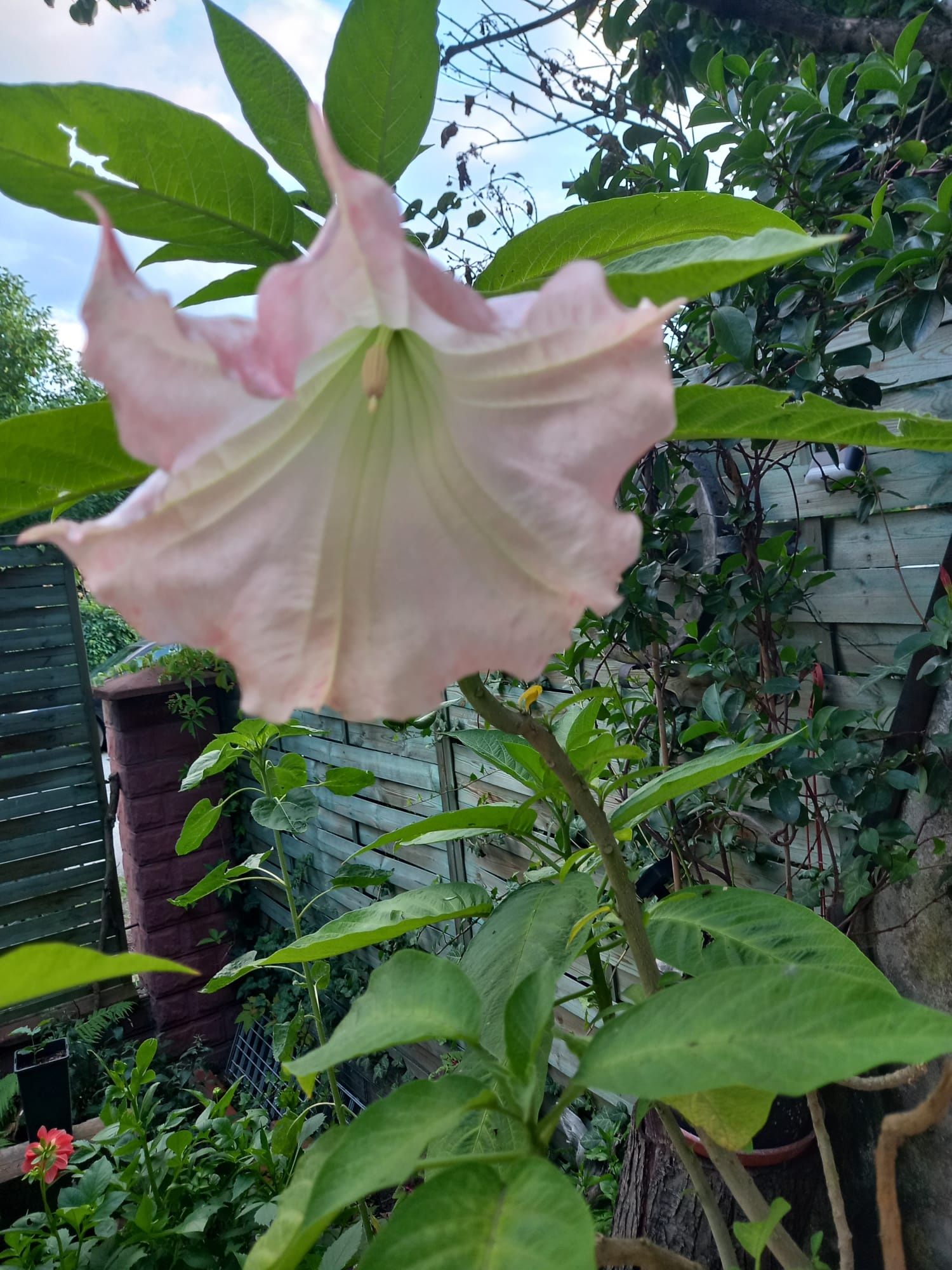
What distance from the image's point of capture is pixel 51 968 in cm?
26

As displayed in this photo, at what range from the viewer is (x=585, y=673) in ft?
5.46

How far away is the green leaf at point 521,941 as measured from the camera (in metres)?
0.43

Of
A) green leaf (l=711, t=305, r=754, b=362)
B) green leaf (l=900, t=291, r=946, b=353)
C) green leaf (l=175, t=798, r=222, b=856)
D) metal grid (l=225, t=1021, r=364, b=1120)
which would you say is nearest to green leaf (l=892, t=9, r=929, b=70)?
green leaf (l=900, t=291, r=946, b=353)

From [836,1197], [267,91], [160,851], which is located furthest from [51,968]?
[160,851]

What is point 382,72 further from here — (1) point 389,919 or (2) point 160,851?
(2) point 160,851

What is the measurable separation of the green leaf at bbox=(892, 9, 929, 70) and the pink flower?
884mm

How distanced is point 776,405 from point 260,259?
230mm

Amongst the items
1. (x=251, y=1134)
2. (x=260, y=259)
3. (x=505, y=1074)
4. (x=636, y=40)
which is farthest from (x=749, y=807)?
(x=636, y=40)

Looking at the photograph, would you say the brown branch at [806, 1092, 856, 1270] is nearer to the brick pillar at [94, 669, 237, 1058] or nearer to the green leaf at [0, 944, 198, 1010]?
the green leaf at [0, 944, 198, 1010]

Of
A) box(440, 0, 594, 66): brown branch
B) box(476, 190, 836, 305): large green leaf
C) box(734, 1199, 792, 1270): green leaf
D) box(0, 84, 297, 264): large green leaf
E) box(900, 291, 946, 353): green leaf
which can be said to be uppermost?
box(440, 0, 594, 66): brown branch

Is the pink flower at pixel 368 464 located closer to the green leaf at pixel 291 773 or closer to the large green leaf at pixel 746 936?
the large green leaf at pixel 746 936

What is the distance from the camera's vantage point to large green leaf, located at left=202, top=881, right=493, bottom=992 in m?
0.47

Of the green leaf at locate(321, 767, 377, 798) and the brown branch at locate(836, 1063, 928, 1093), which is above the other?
the green leaf at locate(321, 767, 377, 798)

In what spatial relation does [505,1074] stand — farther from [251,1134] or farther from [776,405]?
[251,1134]
